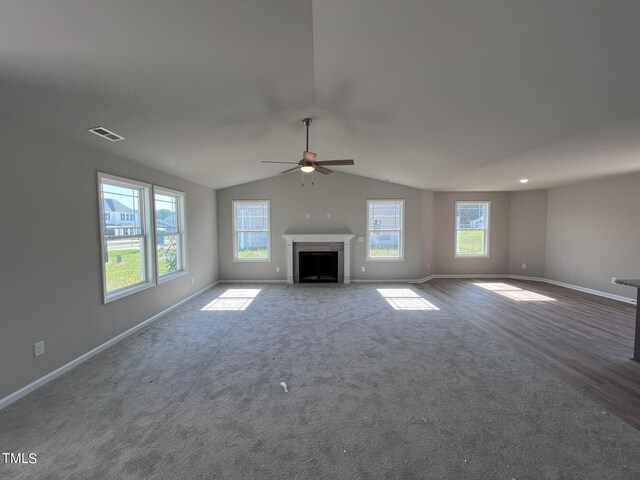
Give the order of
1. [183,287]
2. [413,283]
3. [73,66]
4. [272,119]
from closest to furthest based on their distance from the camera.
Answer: [73,66] → [272,119] → [183,287] → [413,283]

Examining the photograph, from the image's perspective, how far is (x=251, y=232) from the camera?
6.64m

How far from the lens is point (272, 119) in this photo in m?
3.16

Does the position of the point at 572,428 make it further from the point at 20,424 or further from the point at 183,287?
the point at 183,287

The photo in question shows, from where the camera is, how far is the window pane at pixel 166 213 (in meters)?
4.36

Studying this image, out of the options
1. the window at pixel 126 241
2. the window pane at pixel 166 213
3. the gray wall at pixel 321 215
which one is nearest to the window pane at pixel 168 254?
the window pane at pixel 166 213

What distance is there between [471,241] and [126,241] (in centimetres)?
757

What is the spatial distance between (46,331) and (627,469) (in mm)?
4507

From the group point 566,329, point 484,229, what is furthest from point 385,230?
point 566,329

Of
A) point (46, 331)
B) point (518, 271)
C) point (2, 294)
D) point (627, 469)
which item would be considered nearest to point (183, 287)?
point (46, 331)

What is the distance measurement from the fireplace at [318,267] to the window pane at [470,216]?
140 inches

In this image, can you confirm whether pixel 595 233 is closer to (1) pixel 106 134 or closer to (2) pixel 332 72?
(2) pixel 332 72

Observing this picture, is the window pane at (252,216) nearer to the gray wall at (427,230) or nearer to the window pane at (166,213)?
the window pane at (166,213)

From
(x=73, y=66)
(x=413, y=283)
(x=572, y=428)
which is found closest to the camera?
(x=73, y=66)

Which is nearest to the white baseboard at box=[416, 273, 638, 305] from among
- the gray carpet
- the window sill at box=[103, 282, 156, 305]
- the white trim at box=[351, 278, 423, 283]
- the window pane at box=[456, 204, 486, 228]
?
the white trim at box=[351, 278, 423, 283]
